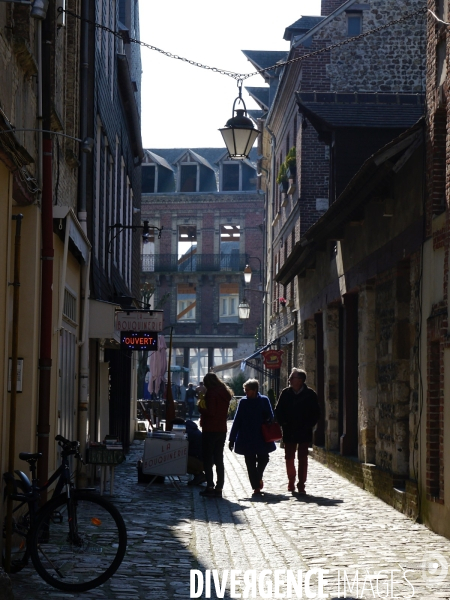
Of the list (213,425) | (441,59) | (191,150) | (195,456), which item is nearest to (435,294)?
(441,59)

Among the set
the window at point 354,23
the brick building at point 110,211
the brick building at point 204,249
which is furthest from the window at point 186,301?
the window at point 354,23

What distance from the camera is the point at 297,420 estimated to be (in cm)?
1557

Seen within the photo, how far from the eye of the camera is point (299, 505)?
1371 centimetres

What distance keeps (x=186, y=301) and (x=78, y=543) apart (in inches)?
2161

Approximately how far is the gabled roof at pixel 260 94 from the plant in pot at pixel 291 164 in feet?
36.3

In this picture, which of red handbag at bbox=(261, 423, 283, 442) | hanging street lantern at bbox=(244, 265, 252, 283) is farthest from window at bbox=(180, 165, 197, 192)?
red handbag at bbox=(261, 423, 283, 442)

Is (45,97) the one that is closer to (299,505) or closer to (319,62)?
(299,505)

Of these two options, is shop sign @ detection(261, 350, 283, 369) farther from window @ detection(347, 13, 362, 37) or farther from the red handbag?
the red handbag

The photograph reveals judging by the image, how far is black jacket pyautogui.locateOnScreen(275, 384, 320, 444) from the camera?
611 inches

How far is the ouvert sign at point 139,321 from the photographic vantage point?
723 inches

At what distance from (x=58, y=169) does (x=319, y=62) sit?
17.1m

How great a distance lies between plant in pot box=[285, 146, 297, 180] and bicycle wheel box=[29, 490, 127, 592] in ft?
75.2

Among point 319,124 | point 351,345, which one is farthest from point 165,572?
point 319,124

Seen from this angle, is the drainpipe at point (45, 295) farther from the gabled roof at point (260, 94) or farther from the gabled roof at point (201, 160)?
the gabled roof at point (201, 160)
